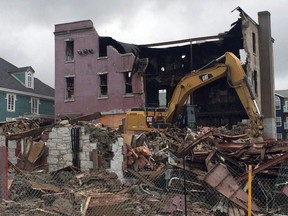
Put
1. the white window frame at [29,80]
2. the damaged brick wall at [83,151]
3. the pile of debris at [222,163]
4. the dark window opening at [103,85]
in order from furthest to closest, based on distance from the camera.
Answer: the white window frame at [29,80]
the dark window opening at [103,85]
the damaged brick wall at [83,151]
the pile of debris at [222,163]

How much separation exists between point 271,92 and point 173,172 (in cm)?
2478

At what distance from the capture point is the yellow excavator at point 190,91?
1842 cm

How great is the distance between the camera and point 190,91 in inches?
811

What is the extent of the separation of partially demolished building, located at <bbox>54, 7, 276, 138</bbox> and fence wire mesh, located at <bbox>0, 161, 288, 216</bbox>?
1948 cm

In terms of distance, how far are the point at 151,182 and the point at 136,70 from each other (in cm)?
2088

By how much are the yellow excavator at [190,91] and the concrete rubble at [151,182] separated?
6230 millimetres

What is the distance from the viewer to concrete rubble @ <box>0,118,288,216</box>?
8.99 metres

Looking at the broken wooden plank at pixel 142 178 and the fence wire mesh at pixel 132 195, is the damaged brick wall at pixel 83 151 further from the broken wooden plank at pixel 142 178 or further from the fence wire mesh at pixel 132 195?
the fence wire mesh at pixel 132 195

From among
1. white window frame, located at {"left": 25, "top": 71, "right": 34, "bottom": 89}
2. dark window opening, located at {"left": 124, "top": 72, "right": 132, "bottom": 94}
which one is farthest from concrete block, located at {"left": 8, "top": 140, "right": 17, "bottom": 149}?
white window frame, located at {"left": 25, "top": 71, "right": 34, "bottom": 89}

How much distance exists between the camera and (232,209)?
29.3 ft

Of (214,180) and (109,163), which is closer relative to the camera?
(214,180)

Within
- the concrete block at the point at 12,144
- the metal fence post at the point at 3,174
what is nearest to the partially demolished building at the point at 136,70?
the concrete block at the point at 12,144

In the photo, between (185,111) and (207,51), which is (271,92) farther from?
(185,111)

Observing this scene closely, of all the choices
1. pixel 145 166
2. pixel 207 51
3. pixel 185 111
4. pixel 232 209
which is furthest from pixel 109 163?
pixel 207 51
